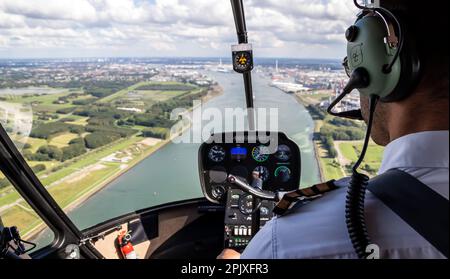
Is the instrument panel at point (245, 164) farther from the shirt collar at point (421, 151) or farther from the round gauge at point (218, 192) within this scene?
the shirt collar at point (421, 151)

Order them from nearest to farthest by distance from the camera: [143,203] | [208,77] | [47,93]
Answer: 1. [47,93]
2. [143,203]
3. [208,77]

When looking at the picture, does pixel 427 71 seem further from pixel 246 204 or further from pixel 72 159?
pixel 72 159

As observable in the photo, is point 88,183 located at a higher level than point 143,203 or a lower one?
higher

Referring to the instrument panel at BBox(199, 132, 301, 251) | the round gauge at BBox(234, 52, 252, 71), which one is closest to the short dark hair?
the round gauge at BBox(234, 52, 252, 71)

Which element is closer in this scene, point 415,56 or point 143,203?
point 415,56

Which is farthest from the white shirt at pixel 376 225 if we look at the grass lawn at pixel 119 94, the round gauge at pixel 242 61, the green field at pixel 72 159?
the grass lawn at pixel 119 94

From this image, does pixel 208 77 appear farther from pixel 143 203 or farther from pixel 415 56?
pixel 415 56

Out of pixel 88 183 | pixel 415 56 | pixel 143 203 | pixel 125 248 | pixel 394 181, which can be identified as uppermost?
pixel 415 56
